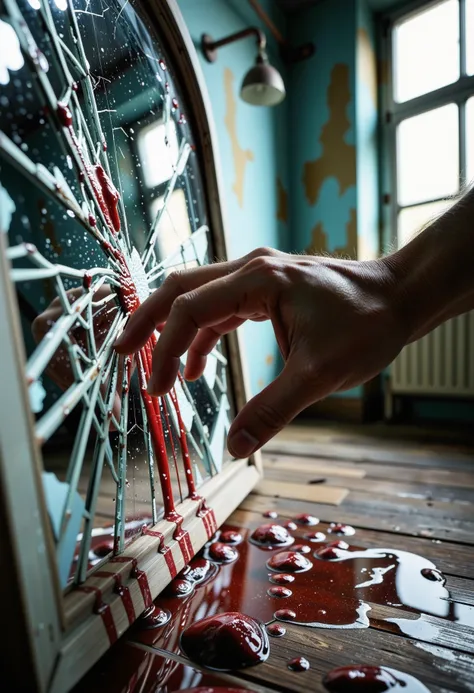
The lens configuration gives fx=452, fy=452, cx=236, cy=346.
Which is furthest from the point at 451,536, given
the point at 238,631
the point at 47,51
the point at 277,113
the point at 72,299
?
the point at 277,113

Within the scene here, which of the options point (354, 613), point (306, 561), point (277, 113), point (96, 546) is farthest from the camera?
point (277, 113)

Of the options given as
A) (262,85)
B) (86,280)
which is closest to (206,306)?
(86,280)

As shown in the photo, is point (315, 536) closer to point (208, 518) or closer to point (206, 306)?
point (208, 518)

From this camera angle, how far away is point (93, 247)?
0.56m

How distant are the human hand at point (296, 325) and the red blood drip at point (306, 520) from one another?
1.26 feet

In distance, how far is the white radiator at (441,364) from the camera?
87.3 inches

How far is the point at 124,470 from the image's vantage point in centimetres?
56

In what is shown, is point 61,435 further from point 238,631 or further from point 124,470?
point 238,631

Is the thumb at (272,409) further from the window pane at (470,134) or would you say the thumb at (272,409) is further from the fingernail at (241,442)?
the window pane at (470,134)

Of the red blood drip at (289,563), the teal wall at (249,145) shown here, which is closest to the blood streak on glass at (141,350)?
the red blood drip at (289,563)

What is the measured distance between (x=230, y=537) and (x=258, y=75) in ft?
5.46

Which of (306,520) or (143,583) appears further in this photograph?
(306,520)

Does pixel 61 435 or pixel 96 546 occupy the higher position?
pixel 61 435

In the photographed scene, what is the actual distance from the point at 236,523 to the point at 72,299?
51 cm
